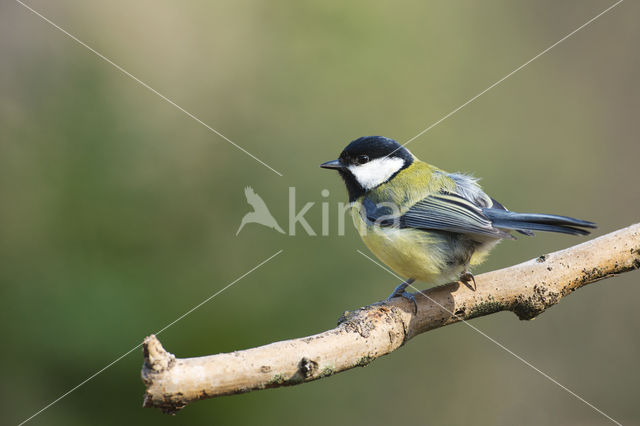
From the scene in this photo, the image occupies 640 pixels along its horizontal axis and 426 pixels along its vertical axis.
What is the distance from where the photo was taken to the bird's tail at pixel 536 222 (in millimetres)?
1909

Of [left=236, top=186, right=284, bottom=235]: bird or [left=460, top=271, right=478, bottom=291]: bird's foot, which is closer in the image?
[left=460, top=271, right=478, bottom=291]: bird's foot

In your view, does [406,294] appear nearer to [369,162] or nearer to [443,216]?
[443,216]

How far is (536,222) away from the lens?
80.0 inches

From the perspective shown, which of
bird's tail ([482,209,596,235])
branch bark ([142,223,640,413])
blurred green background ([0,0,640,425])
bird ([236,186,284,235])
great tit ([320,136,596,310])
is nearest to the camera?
branch bark ([142,223,640,413])

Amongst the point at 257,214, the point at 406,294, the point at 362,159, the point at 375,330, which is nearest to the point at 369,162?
the point at 362,159

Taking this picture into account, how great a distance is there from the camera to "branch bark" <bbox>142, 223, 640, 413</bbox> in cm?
143

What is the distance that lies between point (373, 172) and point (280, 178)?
871 mm

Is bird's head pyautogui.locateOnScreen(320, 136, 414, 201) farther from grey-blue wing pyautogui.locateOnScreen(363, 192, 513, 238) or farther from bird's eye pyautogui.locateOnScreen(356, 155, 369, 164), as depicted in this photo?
grey-blue wing pyautogui.locateOnScreen(363, 192, 513, 238)

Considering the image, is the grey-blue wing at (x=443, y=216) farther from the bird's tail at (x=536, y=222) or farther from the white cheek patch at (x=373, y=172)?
the white cheek patch at (x=373, y=172)

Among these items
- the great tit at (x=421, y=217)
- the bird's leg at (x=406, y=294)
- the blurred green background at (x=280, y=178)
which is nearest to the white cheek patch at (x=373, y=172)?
the great tit at (x=421, y=217)

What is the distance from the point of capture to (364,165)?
107 inches

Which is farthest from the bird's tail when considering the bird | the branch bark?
the bird

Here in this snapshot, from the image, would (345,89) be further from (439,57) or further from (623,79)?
(623,79)

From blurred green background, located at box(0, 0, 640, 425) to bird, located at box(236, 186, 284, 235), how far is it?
0.16 feet
